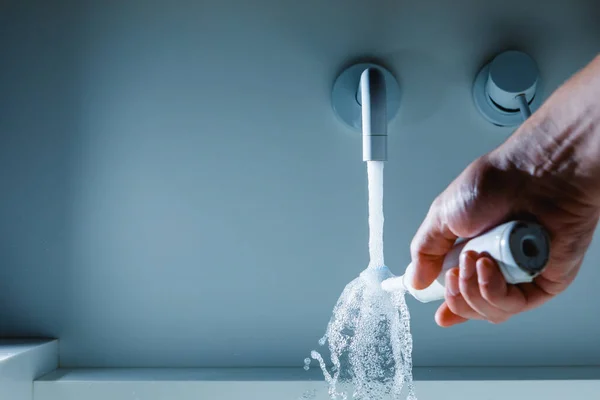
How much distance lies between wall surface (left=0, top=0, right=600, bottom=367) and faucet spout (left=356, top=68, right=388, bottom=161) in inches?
5.2

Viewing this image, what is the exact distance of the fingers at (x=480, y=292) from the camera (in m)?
0.56

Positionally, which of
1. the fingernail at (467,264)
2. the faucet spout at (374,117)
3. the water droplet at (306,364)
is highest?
the faucet spout at (374,117)

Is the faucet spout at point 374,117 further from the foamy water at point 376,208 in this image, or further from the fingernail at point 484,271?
the fingernail at point 484,271

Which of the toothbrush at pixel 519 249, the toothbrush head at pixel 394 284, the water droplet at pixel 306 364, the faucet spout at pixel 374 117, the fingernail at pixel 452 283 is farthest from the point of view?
the water droplet at pixel 306 364

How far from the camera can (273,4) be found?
3.34 ft

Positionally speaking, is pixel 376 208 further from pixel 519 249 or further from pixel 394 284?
pixel 519 249

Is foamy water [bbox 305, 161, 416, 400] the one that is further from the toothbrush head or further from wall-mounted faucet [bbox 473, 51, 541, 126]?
wall-mounted faucet [bbox 473, 51, 541, 126]

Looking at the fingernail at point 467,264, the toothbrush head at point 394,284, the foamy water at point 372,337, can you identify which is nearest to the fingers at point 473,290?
the fingernail at point 467,264

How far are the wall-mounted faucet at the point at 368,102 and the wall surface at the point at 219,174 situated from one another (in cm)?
3

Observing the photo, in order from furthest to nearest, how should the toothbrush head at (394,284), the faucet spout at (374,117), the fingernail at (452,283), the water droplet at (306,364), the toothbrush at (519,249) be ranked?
the water droplet at (306,364) < the faucet spout at (374,117) < the toothbrush head at (394,284) < the fingernail at (452,283) < the toothbrush at (519,249)

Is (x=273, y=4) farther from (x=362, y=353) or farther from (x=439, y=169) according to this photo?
(x=362, y=353)

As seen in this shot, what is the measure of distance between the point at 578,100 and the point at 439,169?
17.1 inches

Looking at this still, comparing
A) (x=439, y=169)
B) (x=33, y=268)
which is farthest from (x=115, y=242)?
(x=439, y=169)

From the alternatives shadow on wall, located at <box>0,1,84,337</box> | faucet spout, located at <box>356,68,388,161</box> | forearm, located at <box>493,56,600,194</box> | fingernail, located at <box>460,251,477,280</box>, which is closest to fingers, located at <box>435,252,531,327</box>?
fingernail, located at <box>460,251,477,280</box>
